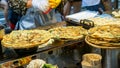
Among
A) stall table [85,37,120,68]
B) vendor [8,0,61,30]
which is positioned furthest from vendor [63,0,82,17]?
stall table [85,37,120,68]

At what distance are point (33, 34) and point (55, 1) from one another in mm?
899

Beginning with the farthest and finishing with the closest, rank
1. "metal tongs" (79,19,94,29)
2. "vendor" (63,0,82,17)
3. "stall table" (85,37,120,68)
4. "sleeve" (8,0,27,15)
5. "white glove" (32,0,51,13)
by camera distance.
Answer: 1. "vendor" (63,0,82,17)
2. "sleeve" (8,0,27,15)
3. "white glove" (32,0,51,13)
4. "metal tongs" (79,19,94,29)
5. "stall table" (85,37,120,68)

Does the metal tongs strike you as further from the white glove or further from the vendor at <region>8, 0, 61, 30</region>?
the vendor at <region>8, 0, 61, 30</region>

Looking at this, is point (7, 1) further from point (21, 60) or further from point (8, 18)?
point (21, 60)

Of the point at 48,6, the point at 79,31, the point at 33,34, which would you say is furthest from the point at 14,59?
the point at 48,6

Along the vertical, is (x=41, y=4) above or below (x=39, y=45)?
above

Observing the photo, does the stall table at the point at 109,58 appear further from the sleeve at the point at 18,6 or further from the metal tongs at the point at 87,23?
the sleeve at the point at 18,6

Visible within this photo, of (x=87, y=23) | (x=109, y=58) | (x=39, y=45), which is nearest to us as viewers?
(x=39, y=45)

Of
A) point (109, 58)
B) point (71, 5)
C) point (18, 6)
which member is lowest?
point (109, 58)

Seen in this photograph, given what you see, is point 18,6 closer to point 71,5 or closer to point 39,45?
point 71,5

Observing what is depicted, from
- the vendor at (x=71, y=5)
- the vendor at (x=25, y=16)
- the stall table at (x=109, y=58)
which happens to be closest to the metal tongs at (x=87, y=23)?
the stall table at (x=109, y=58)

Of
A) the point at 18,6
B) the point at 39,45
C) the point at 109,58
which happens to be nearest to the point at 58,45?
the point at 39,45

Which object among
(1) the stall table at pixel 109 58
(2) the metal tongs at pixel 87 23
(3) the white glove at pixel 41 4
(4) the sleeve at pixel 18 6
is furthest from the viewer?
(4) the sleeve at pixel 18 6

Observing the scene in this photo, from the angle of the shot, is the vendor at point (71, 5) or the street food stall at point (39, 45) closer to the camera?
the street food stall at point (39, 45)
